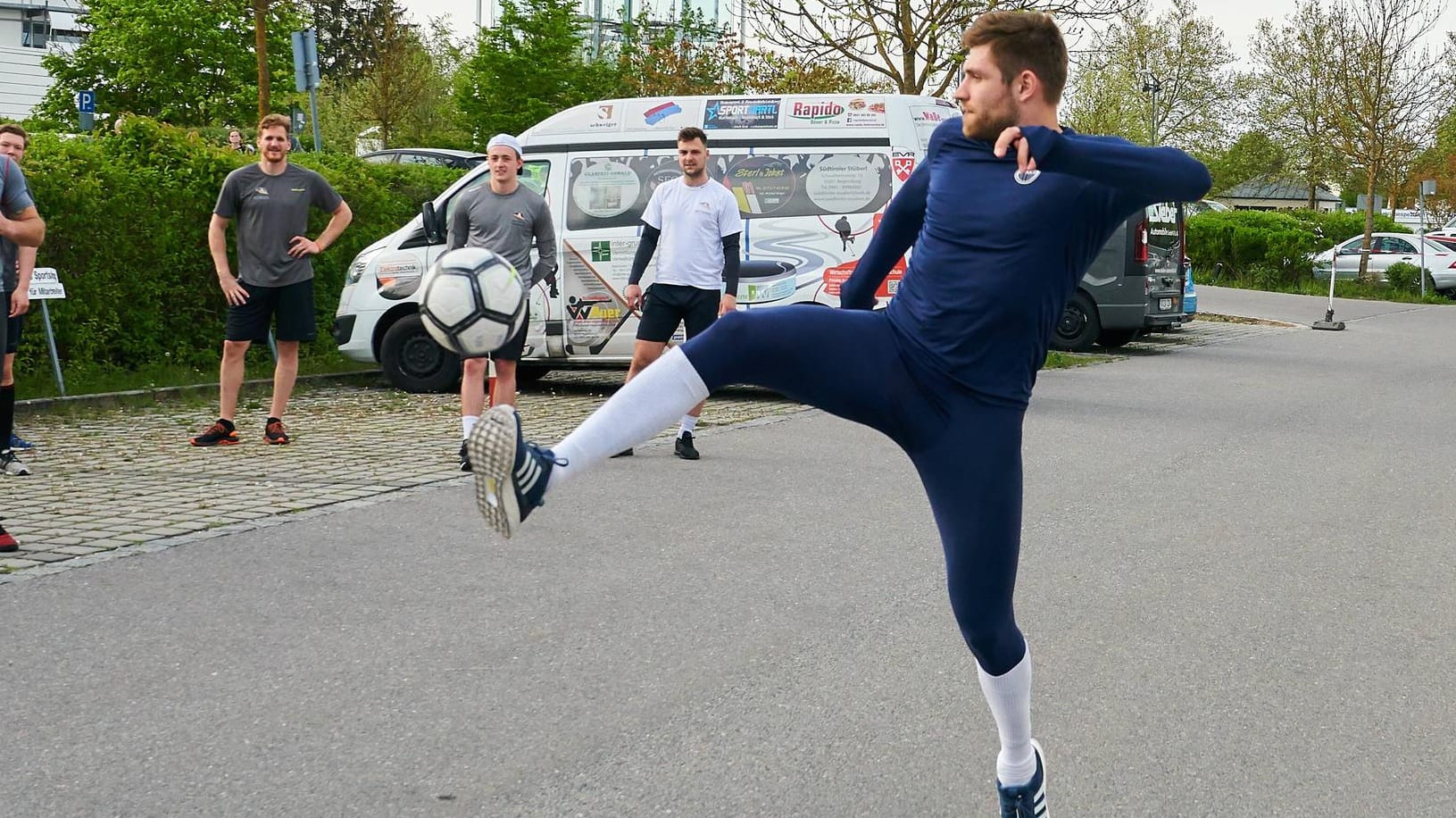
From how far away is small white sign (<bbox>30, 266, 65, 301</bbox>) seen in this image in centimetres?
1125

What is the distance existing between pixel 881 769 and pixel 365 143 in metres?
45.3

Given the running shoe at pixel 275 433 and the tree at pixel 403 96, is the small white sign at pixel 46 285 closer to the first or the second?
the running shoe at pixel 275 433

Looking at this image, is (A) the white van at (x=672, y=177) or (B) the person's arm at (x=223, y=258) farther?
(A) the white van at (x=672, y=177)

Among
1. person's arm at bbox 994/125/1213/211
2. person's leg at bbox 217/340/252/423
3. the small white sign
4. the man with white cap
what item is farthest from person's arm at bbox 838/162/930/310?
the small white sign

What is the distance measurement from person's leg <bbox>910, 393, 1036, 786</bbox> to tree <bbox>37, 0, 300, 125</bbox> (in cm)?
3560

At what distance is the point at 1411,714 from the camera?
4504mm

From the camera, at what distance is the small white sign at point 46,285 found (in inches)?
443

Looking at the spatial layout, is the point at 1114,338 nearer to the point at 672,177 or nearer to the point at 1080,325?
the point at 1080,325

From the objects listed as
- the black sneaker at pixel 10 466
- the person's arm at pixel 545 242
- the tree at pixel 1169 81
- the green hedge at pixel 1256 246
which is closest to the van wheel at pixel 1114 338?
the person's arm at pixel 545 242

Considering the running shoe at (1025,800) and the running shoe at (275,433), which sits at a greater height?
the running shoe at (1025,800)

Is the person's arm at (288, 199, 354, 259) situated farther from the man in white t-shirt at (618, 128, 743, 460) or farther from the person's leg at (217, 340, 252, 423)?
the man in white t-shirt at (618, 128, 743, 460)

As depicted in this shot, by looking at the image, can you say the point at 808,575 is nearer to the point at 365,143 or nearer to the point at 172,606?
the point at 172,606

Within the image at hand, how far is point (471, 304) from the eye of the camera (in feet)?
10.4

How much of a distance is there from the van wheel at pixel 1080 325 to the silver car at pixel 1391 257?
20397 mm
